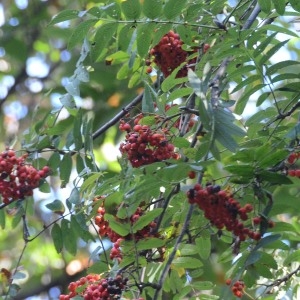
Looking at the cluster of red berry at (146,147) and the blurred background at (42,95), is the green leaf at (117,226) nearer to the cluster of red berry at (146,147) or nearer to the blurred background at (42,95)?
the cluster of red berry at (146,147)

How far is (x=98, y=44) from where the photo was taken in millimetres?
1905

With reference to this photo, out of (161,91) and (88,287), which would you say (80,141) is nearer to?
(161,91)

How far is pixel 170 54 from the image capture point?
6.48 ft

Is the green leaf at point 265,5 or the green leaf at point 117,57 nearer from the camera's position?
the green leaf at point 265,5

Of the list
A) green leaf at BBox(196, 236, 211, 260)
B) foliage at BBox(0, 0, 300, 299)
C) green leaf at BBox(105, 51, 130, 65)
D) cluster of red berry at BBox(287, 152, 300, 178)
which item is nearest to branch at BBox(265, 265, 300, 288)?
foliage at BBox(0, 0, 300, 299)

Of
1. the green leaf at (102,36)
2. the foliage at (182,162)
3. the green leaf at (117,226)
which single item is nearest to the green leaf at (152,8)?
the foliage at (182,162)

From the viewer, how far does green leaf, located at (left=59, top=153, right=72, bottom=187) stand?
85.3 inches

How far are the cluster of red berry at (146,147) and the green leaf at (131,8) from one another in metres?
0.27

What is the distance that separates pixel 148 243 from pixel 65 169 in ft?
1.82

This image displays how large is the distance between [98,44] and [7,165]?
38cm

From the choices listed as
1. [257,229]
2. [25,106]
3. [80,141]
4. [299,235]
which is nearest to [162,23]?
[80,141]

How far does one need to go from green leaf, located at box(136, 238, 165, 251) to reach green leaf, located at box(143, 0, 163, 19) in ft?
1.59

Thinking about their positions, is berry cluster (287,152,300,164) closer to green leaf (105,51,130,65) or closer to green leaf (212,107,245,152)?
green leaf (212,107,245,152)

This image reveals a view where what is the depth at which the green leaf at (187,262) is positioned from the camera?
1847mm
